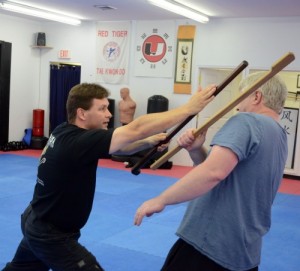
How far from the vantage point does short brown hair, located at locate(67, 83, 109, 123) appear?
2.45m

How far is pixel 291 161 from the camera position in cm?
954

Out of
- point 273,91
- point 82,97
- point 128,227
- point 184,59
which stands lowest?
point 128,227

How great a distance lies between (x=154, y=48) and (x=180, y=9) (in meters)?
1.99

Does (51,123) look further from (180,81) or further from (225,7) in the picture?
(225,7)

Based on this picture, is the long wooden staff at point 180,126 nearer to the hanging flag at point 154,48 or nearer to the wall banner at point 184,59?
the wall banner at point 184,59

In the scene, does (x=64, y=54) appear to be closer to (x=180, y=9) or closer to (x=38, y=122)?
(x=38, y=122)

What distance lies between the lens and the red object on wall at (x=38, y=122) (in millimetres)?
11836

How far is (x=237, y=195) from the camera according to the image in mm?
1801

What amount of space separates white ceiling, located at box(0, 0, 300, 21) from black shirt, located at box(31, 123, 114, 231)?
632cm

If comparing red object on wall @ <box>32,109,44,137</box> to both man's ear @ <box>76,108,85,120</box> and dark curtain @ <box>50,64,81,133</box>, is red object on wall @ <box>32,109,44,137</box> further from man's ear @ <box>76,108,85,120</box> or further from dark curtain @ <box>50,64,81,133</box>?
man's ear @ <box>76,108,85,120</box>

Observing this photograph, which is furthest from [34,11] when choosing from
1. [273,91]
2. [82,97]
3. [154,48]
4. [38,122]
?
[273,91]

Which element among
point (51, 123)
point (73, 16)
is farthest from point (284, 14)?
point (51, 123)

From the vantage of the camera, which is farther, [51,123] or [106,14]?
[51,123]

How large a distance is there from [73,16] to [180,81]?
3162 millimetres
